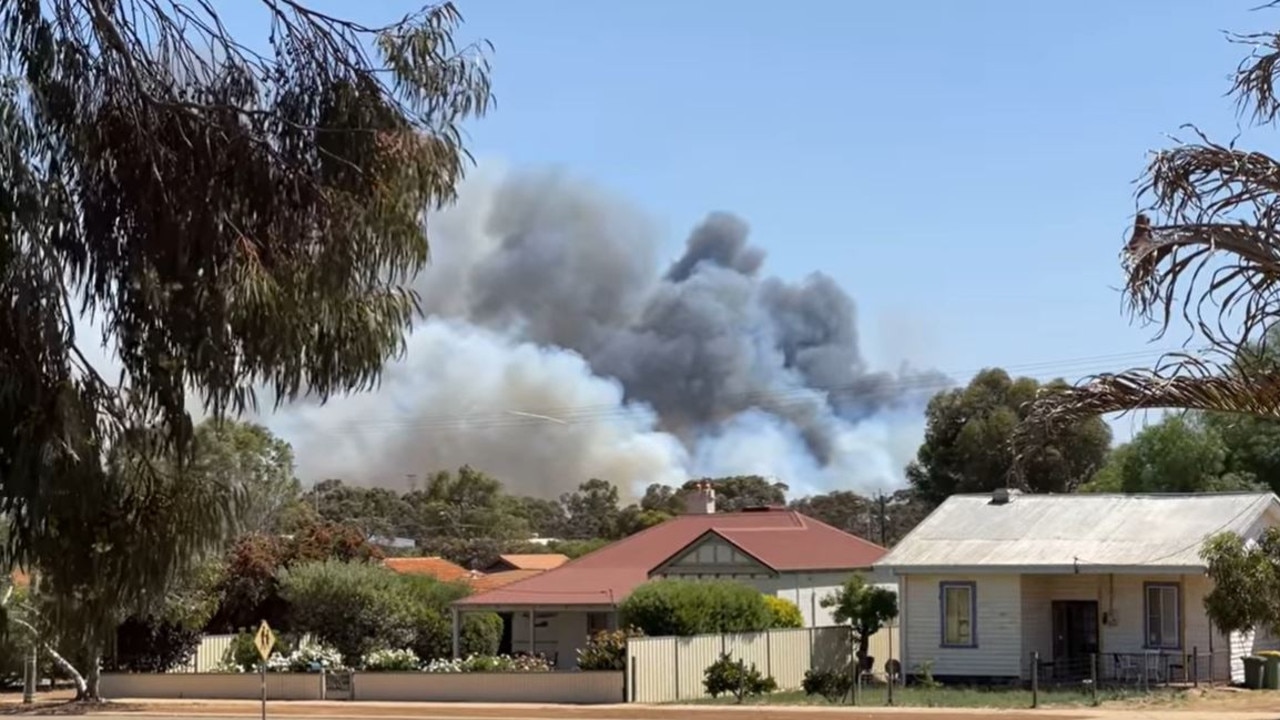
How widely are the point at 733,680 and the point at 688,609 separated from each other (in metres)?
2.50

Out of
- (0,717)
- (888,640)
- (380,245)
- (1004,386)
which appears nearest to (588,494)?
(1004,386)

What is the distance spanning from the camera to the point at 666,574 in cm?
5094

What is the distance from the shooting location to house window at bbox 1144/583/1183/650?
39.8 m

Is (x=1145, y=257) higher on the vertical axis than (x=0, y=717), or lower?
higher

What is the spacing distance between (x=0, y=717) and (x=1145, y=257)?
36527mm

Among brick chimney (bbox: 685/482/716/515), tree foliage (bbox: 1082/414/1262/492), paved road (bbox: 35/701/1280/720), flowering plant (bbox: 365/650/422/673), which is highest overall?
tree foliage (bbox: 1082/414/1262/492)

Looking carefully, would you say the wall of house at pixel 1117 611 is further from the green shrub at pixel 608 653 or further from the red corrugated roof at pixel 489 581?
the red corrugated roof at pixel 489 581

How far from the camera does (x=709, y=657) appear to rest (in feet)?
140

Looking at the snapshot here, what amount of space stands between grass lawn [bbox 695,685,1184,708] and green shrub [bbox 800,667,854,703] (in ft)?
0.65

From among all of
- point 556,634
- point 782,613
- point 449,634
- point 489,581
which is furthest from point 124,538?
point 489,581

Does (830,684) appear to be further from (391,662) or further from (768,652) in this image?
(391,662)

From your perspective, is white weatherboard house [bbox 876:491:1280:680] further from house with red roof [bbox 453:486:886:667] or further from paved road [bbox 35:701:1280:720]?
house with red roof [bbox 453:486:886:667]

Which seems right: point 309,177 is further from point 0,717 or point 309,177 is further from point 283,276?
point 0,717

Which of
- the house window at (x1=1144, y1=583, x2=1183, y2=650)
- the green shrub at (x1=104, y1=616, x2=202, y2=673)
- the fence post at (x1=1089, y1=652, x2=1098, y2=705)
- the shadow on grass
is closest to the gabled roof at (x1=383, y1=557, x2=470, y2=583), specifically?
the green shrub at (x1=104, y1=616, x2=202, y2=673)
